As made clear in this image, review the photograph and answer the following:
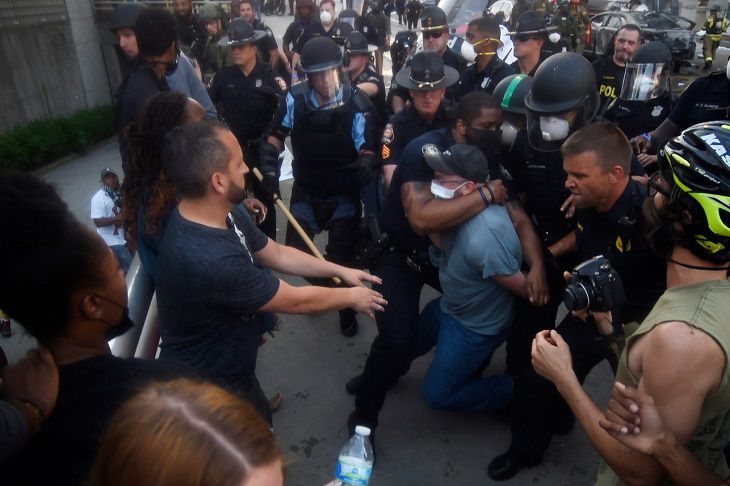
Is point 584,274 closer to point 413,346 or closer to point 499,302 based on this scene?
point 499,302

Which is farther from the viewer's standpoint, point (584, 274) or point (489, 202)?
point (489, 202)

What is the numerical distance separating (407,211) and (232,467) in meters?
2.22

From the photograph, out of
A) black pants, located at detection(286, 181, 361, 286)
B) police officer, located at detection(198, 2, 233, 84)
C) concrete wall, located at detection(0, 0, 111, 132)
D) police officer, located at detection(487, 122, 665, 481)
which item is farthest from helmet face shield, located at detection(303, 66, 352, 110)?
concrete wall, located at detection(0, 0, 111, 132)

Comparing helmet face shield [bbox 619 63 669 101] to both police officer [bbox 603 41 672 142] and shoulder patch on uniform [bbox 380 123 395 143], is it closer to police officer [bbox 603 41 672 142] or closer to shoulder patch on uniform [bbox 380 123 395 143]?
police officer [bbox 603 41 672 142]

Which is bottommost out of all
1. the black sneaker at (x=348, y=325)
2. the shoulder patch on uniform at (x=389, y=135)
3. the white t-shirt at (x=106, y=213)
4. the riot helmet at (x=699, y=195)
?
the black sneaker at (x=348, y=325)

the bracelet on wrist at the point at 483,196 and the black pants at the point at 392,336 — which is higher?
the bracelet on wrist at the point at 483,196

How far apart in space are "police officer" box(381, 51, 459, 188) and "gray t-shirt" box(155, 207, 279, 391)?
7.31 feet

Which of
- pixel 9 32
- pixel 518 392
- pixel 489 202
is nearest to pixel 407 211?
pixel 489 202

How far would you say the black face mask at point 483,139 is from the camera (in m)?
3.27

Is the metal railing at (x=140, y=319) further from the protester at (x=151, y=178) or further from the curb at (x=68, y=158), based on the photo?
the curb at (x=68, y=158)

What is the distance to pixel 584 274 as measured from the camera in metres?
2.07

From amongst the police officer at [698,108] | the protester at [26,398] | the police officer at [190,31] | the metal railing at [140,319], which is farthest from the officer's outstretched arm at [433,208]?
the police officer at [190,31]

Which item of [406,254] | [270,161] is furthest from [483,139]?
[270,161]

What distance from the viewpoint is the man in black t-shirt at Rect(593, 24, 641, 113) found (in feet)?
18.2
